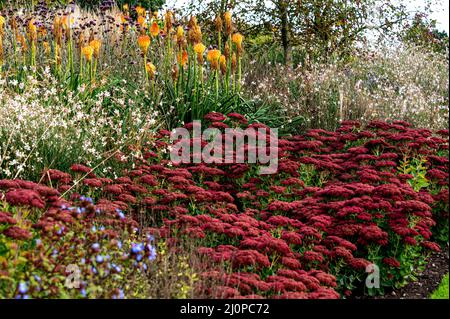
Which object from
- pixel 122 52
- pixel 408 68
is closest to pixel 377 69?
pixel 408 68

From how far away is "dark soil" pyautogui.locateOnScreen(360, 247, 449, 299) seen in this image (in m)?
5.06

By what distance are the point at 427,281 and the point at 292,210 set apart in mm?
1300

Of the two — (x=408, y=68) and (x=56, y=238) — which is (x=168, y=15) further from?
(x=408, y=68)

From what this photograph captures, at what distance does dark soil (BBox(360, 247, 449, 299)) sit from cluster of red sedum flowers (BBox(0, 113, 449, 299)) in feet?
0.40

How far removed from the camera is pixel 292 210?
5.73 meters

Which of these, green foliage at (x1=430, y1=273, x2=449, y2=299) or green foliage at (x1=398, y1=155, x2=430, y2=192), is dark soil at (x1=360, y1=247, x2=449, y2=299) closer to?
green foliage at (x1=430, y1=273, x2=449, y2=299)

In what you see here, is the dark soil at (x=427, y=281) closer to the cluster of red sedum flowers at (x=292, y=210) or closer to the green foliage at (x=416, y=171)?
the cluster of red sedum flowers at (x=292, y=210)

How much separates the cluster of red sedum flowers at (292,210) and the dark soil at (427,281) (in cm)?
12

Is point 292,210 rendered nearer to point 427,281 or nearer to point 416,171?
point 427,281

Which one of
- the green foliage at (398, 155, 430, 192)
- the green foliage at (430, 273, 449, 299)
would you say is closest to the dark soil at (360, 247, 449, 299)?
the green foliage at (430, 273, 449, 299)

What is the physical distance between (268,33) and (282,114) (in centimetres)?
429

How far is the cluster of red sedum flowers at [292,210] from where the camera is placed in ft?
14.6

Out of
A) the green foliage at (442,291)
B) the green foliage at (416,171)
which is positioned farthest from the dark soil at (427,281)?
the green foliage at (416,171)

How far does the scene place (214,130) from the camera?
24.0 feet
